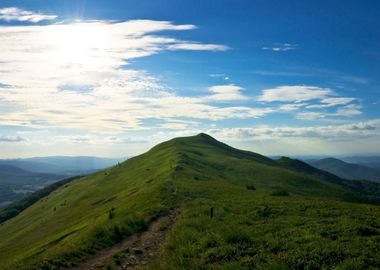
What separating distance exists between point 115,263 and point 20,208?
186603 mm

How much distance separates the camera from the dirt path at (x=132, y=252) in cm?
2170

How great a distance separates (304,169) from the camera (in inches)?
6850

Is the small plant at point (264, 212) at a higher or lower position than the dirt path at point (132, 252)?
higher

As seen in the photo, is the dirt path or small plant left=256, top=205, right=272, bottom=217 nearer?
the dirt path

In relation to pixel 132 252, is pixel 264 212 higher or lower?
higher

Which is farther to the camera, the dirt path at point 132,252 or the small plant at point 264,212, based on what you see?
the small plant at point 264,212

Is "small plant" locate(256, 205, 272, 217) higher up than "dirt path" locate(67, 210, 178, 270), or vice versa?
"small plant" locate(256, 205, 272, 217)

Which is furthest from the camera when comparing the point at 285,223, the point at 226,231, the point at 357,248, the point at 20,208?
the point at 20,208

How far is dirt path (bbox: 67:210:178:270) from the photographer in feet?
71.2

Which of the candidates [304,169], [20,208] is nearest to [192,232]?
[304,169]

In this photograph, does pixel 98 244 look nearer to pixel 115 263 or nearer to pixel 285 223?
pixel 115 263

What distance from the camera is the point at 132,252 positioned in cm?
2377

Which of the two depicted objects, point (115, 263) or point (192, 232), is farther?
point (192, 232)

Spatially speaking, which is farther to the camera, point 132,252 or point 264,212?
point 264,212
